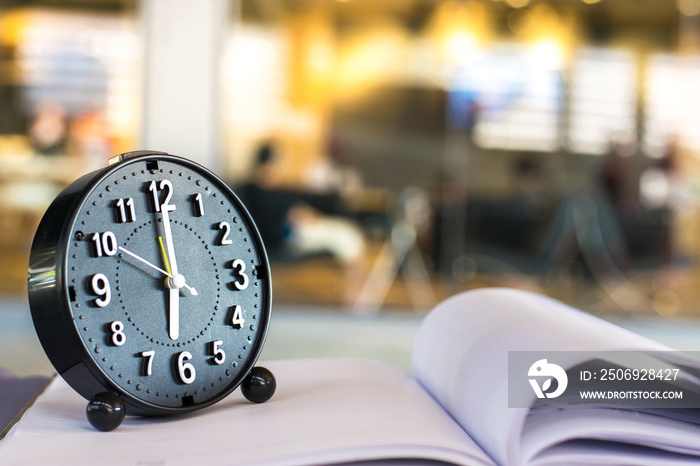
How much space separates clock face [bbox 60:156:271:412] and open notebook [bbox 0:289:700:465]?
0.06 m

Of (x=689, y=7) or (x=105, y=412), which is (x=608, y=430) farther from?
(x=689, y=7)

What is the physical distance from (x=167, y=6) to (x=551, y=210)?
260 centimetres

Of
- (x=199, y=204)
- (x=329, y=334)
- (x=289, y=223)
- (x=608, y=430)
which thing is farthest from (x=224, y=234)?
(x=289, y=223)

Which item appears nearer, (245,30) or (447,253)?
(245,30)

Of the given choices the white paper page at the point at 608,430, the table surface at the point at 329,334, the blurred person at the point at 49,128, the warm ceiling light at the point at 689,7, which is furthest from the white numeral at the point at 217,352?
the warm ceiling light at the point at 689,7

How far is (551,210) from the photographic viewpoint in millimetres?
4398

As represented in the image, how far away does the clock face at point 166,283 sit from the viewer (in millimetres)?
783

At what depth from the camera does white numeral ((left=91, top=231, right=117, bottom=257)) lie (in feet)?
2.58

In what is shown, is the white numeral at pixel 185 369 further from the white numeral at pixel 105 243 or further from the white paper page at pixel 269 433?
the white numeral at pixel 105 243

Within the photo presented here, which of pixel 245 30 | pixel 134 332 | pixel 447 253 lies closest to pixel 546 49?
pixel 447 253

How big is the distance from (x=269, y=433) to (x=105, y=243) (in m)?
0.29

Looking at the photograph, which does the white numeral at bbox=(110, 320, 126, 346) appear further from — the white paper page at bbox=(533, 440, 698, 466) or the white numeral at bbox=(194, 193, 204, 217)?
the white paper page at bbox=(533, 440, 698, 466)

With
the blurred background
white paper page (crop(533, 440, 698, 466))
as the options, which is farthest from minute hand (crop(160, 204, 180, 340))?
the blurred background

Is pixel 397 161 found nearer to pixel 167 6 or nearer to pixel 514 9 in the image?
pixel 514 9
